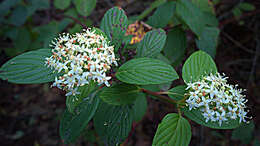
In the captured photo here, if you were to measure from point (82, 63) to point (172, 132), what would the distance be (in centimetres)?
58

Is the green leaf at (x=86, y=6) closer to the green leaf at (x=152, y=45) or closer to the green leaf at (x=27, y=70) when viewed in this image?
the green leaf at (x=152, y=45)

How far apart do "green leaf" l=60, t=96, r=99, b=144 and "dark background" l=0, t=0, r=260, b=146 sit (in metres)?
1.13


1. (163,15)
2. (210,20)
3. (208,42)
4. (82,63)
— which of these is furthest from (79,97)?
(210,20)

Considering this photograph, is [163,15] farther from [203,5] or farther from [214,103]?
[214,103]

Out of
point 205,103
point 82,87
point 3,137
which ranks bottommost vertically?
point 3,137

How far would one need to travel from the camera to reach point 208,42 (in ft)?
5.98

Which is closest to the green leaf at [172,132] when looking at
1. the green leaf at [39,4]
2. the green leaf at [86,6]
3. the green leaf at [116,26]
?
the green leaf at [116,26]

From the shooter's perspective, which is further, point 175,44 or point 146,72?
point 175,44

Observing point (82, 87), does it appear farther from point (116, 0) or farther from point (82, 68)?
point (116, 0)

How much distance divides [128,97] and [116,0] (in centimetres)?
236

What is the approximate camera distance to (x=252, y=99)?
2.48m

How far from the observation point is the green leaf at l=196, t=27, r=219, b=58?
180 cm

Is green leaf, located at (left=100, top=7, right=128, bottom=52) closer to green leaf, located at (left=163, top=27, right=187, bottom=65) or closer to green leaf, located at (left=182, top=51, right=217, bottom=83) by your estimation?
green leaf, located at (left=182, top=51, right=217, bottom=83)

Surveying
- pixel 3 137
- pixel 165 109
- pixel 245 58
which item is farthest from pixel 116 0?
pixel 3 137
